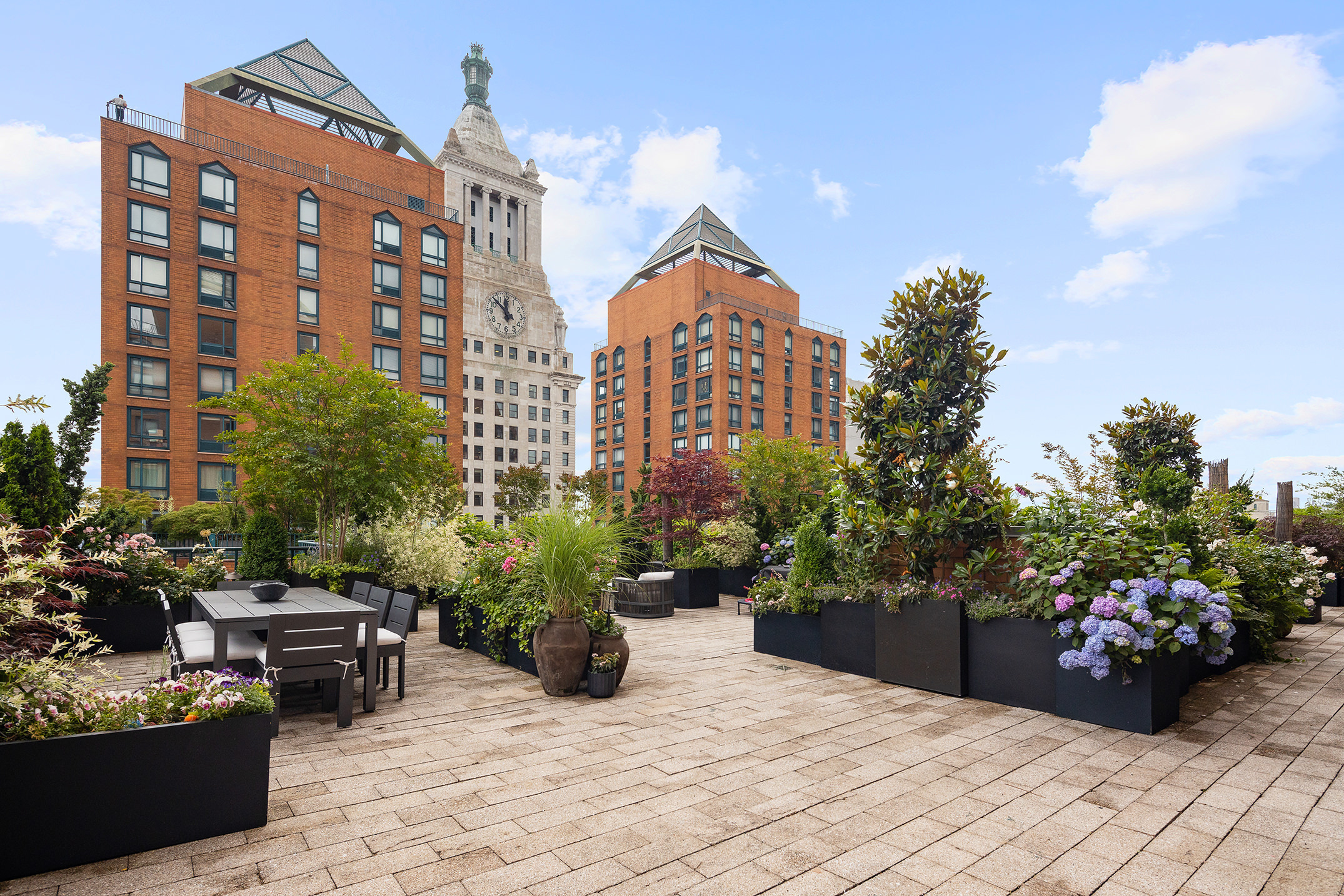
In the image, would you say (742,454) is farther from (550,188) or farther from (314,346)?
(550,188)

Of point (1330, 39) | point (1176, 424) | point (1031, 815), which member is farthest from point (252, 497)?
point (1176, 424)

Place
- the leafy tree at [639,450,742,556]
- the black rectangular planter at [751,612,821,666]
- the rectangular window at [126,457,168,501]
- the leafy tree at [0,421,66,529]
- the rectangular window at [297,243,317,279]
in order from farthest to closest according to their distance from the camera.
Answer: the rectangular window at [297,243,317,279]
the rectangular window at [126,457,168,501]
the leafy tree at [639,450,742,556]
the leafy tree at [0,421,66,529]
the black rectangular planter at [751,612,821,666]

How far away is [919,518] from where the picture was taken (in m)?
6.08

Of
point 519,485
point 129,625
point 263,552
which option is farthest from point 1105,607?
point 519,485

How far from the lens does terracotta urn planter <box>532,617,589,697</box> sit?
5.62m

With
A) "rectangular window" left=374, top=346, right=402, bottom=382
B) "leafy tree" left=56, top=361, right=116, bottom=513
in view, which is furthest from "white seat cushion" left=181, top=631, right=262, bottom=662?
"rectangular window" left=374, top=346, right=402, bottom=382

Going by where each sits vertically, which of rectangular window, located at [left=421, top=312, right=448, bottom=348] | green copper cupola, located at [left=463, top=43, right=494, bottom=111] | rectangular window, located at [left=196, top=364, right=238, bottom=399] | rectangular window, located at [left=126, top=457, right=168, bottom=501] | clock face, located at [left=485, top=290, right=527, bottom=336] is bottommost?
rectangular window, located at [left=126, top=457, right=168, bottom=501]

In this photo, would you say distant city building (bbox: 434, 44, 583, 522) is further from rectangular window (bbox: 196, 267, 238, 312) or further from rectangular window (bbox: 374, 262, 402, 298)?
rectangular window (bbox: 196, 267, 238, 312)

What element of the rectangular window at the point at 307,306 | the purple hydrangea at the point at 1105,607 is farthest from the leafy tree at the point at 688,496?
the rectangular window at the point at 307,306

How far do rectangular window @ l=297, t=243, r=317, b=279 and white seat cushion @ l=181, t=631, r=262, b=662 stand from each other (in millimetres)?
29655

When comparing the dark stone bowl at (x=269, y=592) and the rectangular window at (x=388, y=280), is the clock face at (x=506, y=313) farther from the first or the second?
the dark stone bowl at (x=269, y=592)

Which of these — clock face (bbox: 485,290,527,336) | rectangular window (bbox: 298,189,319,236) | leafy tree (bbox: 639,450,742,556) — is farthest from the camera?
clock face (bbox: 485,290,527,336)

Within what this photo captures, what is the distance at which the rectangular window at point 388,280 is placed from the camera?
3177 centimetres

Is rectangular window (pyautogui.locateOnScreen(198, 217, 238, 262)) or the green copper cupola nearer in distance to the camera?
A: rectangular window (pyautogui.locateOnScreen(198, 217, 238, 262))
